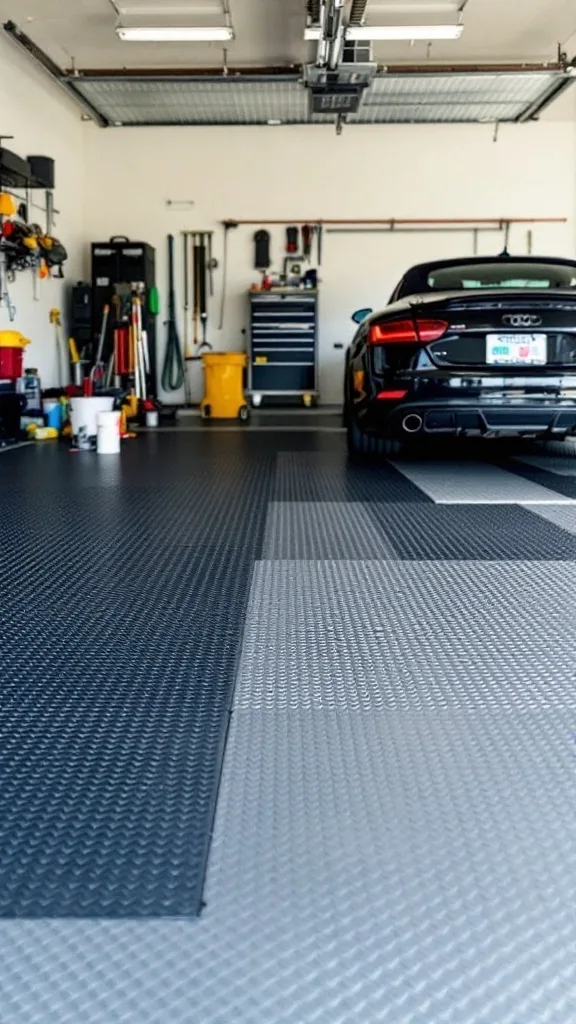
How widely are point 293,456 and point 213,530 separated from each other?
2.68 m

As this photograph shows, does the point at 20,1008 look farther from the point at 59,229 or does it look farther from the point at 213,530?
the point at 59,229

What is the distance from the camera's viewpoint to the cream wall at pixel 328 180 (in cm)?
1193

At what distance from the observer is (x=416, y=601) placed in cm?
237

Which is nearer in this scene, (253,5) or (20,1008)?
(20,1008)

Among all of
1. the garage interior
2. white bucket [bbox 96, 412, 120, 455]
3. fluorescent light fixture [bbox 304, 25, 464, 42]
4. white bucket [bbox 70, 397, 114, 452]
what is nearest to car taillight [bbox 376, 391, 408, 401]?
the garage interior

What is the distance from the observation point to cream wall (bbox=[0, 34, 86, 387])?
9016 mm

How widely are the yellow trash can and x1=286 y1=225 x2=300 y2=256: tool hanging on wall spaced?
251cm

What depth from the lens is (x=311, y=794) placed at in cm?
133

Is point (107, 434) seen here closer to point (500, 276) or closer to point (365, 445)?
point (365, 445)

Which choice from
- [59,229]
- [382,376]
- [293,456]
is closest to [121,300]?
[59,229]

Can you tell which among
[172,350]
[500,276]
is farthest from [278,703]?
[172,350]

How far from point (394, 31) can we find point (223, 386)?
3984 millimetres

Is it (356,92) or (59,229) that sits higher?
(356,92)

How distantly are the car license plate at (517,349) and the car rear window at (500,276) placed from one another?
0.55 m
